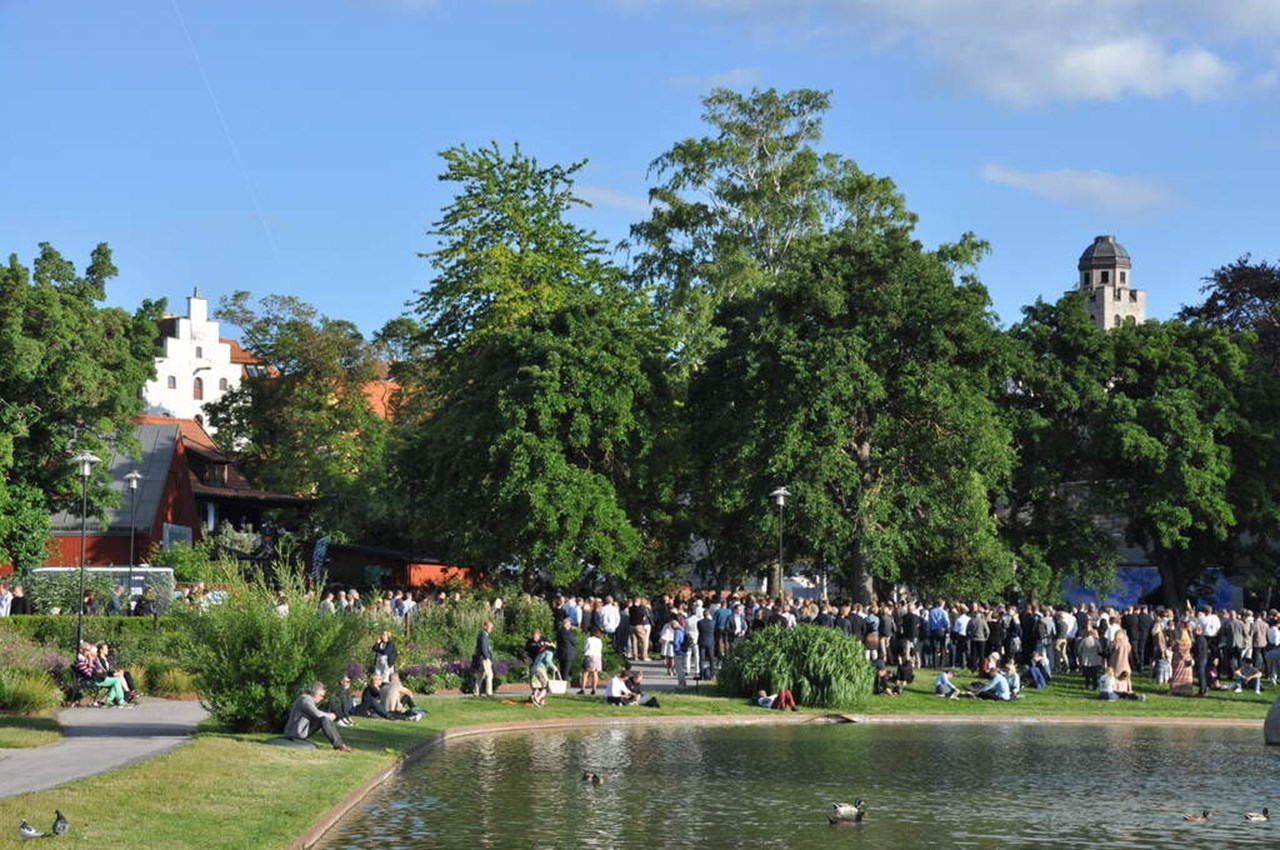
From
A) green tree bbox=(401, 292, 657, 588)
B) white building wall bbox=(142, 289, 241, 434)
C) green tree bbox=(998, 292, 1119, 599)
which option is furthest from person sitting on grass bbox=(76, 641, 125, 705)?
white building wall bbox=(142, 289, 241, 434)

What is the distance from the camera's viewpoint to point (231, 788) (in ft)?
64.6

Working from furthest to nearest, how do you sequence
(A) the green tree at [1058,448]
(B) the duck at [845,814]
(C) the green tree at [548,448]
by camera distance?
(A) the green tree at [1058,448]
(C) the green tree at [548,448]
(B) the duck at [845,814]

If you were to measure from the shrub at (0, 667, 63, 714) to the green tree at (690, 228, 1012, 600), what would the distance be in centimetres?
2245

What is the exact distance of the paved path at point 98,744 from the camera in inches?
816

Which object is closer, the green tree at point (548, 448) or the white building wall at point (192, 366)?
the green tree at point (548, 448)

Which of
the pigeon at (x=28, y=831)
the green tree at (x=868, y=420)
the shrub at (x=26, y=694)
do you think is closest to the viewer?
the pigeon at (x=28, y=831)

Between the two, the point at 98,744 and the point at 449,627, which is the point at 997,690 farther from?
the point at 98,744

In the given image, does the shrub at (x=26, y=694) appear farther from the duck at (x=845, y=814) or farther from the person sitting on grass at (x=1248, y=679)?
the person sitting on grass at (x=1248, y=679)

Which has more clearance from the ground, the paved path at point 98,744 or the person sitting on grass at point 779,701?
the person sitting on grass at point 779,701

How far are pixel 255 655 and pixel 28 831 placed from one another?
9686 mm

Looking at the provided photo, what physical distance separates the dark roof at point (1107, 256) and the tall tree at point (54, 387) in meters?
111

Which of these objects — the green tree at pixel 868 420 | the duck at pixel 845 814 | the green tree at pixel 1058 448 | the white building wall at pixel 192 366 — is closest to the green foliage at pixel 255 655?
the duck at pixel 845 814

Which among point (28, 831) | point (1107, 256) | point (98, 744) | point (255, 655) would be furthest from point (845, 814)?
→ point (1107, 256)

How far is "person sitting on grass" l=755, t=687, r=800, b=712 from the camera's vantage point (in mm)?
34281
